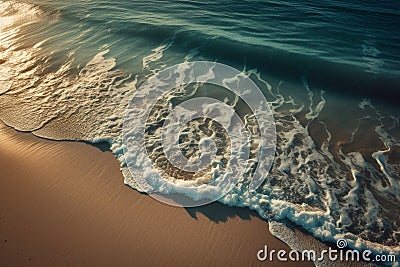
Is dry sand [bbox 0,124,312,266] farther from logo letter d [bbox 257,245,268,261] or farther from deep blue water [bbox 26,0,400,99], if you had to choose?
deep blue water [bbox 26,0,400,99]

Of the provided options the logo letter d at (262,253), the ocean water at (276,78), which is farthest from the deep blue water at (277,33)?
the logo letter d at (262,253)

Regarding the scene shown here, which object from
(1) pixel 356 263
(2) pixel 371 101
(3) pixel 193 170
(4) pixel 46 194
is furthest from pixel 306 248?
(2) pixel 371 101

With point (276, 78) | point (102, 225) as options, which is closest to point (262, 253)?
point (102, 225)

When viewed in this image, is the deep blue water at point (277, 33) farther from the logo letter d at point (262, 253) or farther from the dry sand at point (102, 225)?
the logo letter d at point (262, 253)

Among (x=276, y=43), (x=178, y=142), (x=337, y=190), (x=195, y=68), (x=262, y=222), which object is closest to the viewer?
(x=262, y=222)

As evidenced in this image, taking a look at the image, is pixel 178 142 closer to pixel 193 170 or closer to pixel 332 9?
pixel 193 170

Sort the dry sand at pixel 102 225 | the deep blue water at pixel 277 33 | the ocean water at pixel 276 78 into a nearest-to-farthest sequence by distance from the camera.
A: the dry sand at pixel 102 225, the ocean water at pixel 276 78, the deep blue water at pixel 277 33
